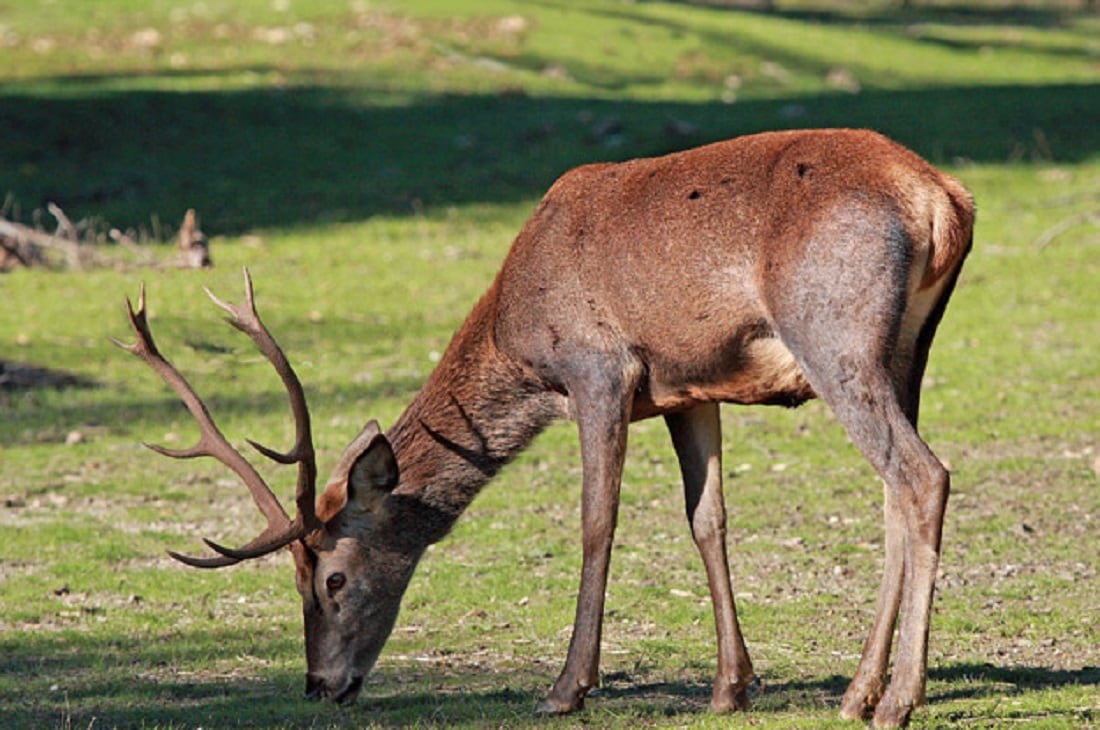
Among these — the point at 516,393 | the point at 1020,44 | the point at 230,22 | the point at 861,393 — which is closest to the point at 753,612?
the point at 516,393

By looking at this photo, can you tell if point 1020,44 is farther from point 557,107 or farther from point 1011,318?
point 1011,318

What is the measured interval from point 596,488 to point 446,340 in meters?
8.73

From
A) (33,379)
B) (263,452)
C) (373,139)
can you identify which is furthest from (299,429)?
(373,139)

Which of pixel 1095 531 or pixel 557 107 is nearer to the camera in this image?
pixel 1095 531

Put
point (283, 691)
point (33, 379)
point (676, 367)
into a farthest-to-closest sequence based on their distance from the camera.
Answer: point (33, 379)
point (283, 691)
point (676, 367)

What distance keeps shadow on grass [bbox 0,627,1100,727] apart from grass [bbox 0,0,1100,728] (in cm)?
2

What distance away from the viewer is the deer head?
7.06m

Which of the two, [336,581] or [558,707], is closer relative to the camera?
[558,707]

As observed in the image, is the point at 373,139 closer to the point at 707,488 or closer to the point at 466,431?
the point at 466,431

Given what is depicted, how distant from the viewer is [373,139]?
2388 centimetres

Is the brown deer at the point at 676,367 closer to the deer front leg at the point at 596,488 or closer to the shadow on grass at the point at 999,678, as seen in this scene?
the deer front leg at the point at 596,488

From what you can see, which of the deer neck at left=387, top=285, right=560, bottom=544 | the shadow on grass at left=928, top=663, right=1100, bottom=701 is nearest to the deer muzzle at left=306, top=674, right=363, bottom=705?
the deer neck at left=387, top=285, right=560, bottom=544

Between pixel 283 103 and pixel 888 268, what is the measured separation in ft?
63.8

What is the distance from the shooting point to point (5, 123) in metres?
23.7
